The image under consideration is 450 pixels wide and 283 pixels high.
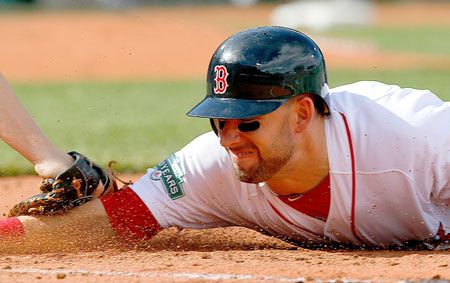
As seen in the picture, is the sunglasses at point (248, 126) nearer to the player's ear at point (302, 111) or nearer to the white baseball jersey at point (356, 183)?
the player's ear at point (302, 111)

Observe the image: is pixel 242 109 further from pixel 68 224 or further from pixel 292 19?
pixel 292 19

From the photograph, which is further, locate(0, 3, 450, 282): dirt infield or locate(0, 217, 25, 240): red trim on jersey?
locate(0, 217, 25, 240): red trim on jersey

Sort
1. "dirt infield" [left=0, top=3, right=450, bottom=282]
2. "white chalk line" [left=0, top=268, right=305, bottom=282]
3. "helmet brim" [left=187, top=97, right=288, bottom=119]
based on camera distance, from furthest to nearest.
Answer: "helmet brim" [left=187, top=97, right=288, bottom=119]
"dirt infield" [left=0, top=3, right=450, bottom=282]
"white chalk line" [left=0, top=268, right=305, bottom=282]

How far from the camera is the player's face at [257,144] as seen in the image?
3.94 m

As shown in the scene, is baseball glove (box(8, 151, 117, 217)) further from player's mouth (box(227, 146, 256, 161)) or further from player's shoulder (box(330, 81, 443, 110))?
player's shoulder (box(330, 81, 443, 110))

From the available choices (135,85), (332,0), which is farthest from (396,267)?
(332,0)

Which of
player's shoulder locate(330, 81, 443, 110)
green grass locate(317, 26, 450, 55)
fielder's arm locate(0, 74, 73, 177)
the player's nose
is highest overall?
player's shoulder locate(330, 81, 443, 110)

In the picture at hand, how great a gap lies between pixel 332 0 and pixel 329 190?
1264 inches

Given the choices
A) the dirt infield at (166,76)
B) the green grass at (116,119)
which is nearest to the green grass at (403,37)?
the dirt infield at (166,76)

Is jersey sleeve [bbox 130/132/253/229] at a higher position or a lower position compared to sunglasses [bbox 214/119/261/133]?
lower

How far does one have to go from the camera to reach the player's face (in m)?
3.94

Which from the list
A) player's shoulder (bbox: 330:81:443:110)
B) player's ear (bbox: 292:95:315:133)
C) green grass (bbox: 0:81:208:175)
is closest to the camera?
player's ear (bbox: 292:95:315:133)

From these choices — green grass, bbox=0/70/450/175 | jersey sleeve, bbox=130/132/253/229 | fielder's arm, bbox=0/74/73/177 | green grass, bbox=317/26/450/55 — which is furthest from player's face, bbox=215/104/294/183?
green grass, bbox=317/26/450/55

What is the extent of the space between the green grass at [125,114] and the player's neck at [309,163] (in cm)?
337
